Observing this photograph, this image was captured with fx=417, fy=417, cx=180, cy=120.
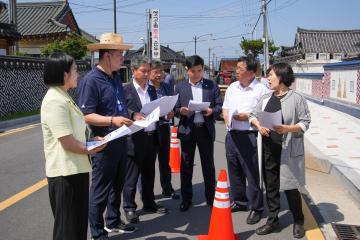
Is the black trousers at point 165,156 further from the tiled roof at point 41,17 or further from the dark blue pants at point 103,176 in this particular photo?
the tiled roof at point 41,17

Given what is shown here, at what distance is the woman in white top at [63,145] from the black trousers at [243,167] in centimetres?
227

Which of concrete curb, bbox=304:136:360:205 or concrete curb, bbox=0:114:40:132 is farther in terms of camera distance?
concrete curb, bbox=0:114:40:132

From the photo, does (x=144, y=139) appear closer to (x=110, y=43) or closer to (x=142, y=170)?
(x=142, y=170)

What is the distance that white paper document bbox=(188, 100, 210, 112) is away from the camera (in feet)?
15.9

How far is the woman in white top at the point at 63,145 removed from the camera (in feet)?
9.60

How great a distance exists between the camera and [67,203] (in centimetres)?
308

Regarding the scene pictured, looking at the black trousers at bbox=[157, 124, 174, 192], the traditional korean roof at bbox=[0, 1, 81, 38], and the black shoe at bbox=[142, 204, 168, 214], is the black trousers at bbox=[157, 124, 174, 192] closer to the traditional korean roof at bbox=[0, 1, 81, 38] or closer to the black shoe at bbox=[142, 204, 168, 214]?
the black shoe at bbox=[142, 204, 168, 214]

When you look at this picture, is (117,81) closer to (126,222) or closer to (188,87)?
(188,87)

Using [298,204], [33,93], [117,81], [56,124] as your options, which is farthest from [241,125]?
[33,93]

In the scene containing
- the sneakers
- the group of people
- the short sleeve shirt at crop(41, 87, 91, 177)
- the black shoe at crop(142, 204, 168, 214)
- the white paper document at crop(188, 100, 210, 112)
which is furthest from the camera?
the black shoe at crop(142, 204, 168, 214)

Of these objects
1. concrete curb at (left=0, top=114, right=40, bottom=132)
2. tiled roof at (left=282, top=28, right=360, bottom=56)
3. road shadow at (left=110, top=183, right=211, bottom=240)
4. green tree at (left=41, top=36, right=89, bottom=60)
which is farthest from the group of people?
tiled roof at (left=282, top=28, right=360, bottom=56)

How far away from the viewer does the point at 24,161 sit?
8.12 metres

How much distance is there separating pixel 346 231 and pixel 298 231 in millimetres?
522

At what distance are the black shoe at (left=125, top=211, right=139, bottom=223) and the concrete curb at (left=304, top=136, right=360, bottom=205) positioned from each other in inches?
113
